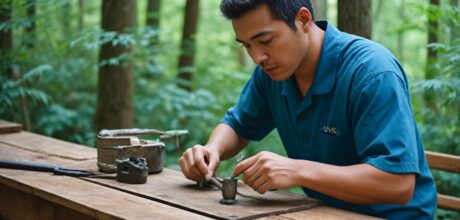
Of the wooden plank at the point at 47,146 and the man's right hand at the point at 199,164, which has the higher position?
the man's right hand at the point at 199,164

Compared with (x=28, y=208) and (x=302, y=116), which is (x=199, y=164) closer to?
(x=302, y=116)

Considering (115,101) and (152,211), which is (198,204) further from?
(115,101)

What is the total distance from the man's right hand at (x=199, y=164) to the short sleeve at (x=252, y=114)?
0.48 metres

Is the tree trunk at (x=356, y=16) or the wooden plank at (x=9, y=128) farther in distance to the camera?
the tree trunk at (x=356, y=16)

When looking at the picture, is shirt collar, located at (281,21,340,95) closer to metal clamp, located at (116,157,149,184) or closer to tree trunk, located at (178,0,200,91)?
metal clamp, located at (116,157,149,184)

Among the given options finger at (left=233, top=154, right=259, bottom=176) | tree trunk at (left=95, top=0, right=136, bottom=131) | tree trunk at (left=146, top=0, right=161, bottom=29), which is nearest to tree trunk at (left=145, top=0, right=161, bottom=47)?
tree trunk at (left=146, top=0, right=161, bottom=29)

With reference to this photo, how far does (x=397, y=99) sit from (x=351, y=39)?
20.4 inches

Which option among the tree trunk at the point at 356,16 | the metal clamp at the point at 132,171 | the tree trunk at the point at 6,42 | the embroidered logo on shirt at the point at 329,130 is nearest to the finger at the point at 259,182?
the embroidered logo on shirt at the point at 329,130

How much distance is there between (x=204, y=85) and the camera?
9242 mm

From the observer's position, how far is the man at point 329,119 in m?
2.36

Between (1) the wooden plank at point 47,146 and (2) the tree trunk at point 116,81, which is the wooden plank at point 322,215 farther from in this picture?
(2) the tree trunk at point 116,81

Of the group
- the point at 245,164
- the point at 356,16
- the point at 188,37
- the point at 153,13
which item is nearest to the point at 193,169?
the point at 245,164

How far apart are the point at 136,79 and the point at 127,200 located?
20.0 ft

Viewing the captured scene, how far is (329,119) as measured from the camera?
2.72 meters
